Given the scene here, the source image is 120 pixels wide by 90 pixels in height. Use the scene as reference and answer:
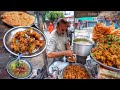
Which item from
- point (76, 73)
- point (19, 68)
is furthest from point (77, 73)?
point (19, 68)

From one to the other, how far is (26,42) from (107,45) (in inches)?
49.8

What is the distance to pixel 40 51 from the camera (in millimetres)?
4031

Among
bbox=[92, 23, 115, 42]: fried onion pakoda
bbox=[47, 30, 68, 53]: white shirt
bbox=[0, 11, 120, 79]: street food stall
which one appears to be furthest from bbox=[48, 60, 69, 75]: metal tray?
bbox=[92, 23, 115, 42]: fried onion pakoda

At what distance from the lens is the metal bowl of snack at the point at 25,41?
396cm

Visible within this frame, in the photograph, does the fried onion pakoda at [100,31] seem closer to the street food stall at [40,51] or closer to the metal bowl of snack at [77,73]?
the street food stall at [40,51]

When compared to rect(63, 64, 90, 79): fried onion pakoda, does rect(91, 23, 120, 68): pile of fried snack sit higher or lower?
higher

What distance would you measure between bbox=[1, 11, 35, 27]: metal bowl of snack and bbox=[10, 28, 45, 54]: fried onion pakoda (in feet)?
0.46

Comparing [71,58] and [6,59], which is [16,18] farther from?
[71,58]

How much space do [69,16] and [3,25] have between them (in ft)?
3.39

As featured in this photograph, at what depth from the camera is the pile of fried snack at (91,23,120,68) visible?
3867mm

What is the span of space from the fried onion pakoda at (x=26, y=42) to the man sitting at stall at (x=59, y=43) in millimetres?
161

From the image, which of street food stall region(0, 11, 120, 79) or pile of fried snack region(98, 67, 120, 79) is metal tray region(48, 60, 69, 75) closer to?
street food stall region(0, 11, 120, 79)
